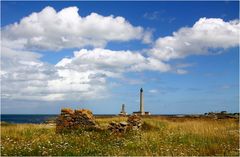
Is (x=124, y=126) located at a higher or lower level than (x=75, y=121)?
lower

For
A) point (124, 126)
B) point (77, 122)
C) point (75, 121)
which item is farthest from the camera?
point (75, 121)

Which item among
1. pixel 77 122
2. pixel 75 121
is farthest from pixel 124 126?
pixel 75 121

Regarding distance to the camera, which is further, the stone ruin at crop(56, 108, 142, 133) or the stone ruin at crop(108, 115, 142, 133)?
the stone ruin at crop(56, 108, 142, 133)

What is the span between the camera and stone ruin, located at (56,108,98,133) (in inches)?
1056

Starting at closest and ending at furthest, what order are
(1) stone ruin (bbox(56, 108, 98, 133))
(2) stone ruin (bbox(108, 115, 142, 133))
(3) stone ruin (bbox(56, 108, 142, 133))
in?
(2) stone ruin (bbox(108, 115, 142, 133)), (3) stone ruin (bbox(56, 108, 142, 133)), (1) stone ruin (bbox(56, 108, 98, 133))

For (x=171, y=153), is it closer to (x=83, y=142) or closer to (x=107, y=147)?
(x=107, y=147)

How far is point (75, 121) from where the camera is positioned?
27.3 meters

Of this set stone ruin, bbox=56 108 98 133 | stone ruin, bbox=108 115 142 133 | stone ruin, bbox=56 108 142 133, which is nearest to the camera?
stone ruin, bbox=108 115 142 133

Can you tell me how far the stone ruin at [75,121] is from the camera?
2683cm

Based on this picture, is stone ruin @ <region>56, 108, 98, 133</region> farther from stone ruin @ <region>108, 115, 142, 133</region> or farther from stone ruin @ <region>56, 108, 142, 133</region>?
stone ruin @ <region>108, 115, 142, 133</region>

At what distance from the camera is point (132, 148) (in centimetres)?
1766

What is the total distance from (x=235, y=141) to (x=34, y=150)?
34.4 feet

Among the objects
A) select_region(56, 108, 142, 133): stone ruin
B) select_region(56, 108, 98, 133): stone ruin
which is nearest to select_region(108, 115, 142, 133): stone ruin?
select_region(56, 108, 142, 133): stone ruin

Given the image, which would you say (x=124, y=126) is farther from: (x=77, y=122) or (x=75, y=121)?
(x=75, y=121)
